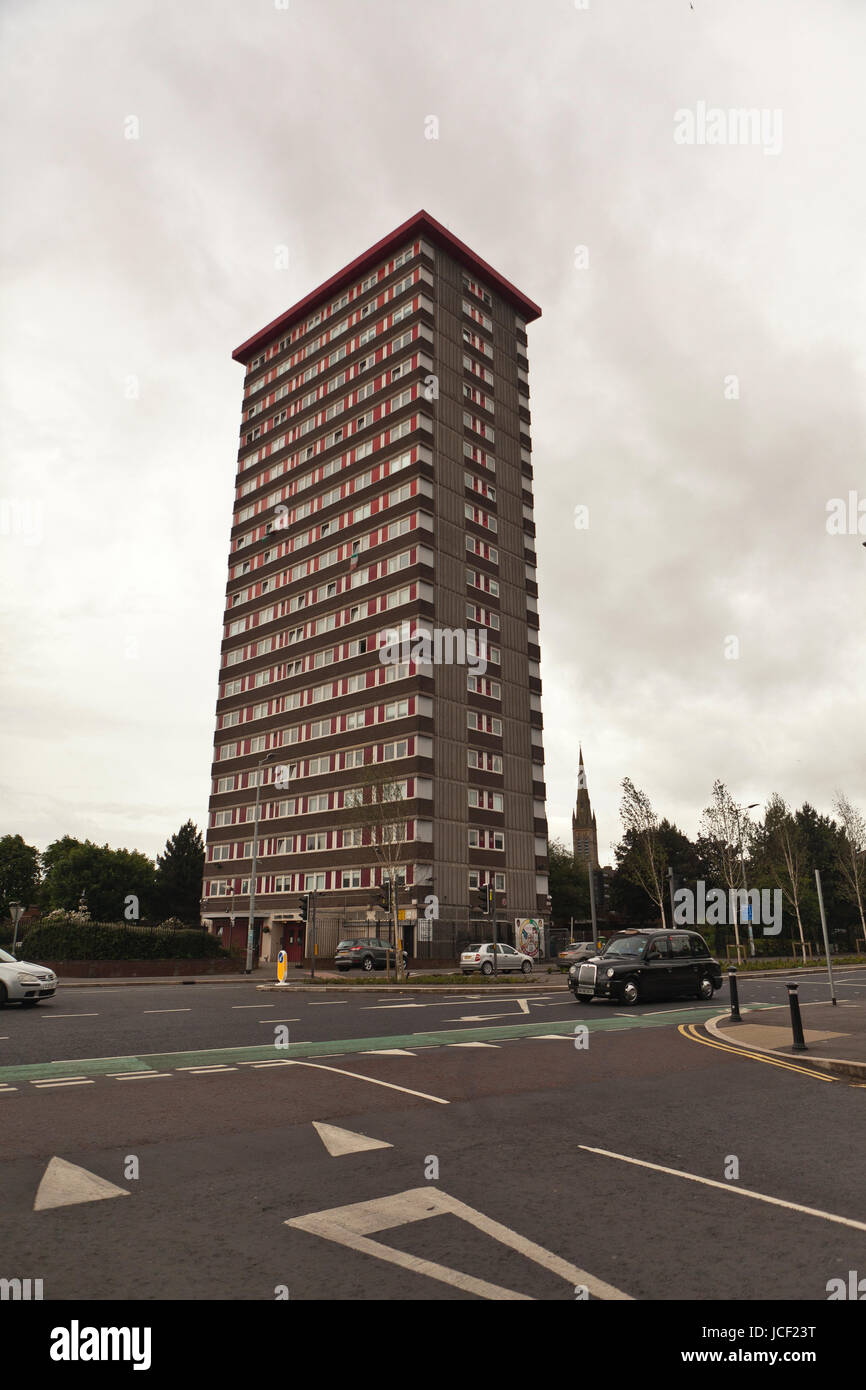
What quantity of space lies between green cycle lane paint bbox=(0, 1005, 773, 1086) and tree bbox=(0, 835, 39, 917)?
88.8 m

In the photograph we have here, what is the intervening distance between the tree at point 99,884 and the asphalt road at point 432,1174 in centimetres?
7378

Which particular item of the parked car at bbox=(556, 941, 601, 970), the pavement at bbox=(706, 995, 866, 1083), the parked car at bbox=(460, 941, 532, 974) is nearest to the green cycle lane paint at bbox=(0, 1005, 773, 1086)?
the pavement at bbox=(706, 995, 866, 1083)

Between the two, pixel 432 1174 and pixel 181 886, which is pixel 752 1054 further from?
pixel 181 886

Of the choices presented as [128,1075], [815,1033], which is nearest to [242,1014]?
[128,1075]

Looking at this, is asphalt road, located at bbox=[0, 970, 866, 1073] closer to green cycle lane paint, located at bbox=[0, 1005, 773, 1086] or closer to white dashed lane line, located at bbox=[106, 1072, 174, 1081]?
green cycle lane paint, located at bbox=[0, 1005, 773, 1086]

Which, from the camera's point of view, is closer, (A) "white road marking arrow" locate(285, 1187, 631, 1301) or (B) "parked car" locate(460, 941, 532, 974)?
(A) "white road marking arrow" locate(285, 1187, 631, 1301)

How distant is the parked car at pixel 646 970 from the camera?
2039 cm

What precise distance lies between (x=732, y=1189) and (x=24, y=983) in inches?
719

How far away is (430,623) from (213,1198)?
50.4m

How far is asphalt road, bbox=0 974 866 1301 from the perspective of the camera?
430 cm

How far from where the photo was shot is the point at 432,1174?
6.11 metres

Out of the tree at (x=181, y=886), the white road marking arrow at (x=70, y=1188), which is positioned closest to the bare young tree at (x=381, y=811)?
the white road marking arrow at (x=70, y=1188)

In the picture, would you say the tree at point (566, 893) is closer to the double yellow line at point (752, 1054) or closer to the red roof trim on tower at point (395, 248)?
the red roof trim on tower at point (395, 248)

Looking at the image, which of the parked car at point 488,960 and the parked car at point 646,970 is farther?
the parked car at point 488,960
